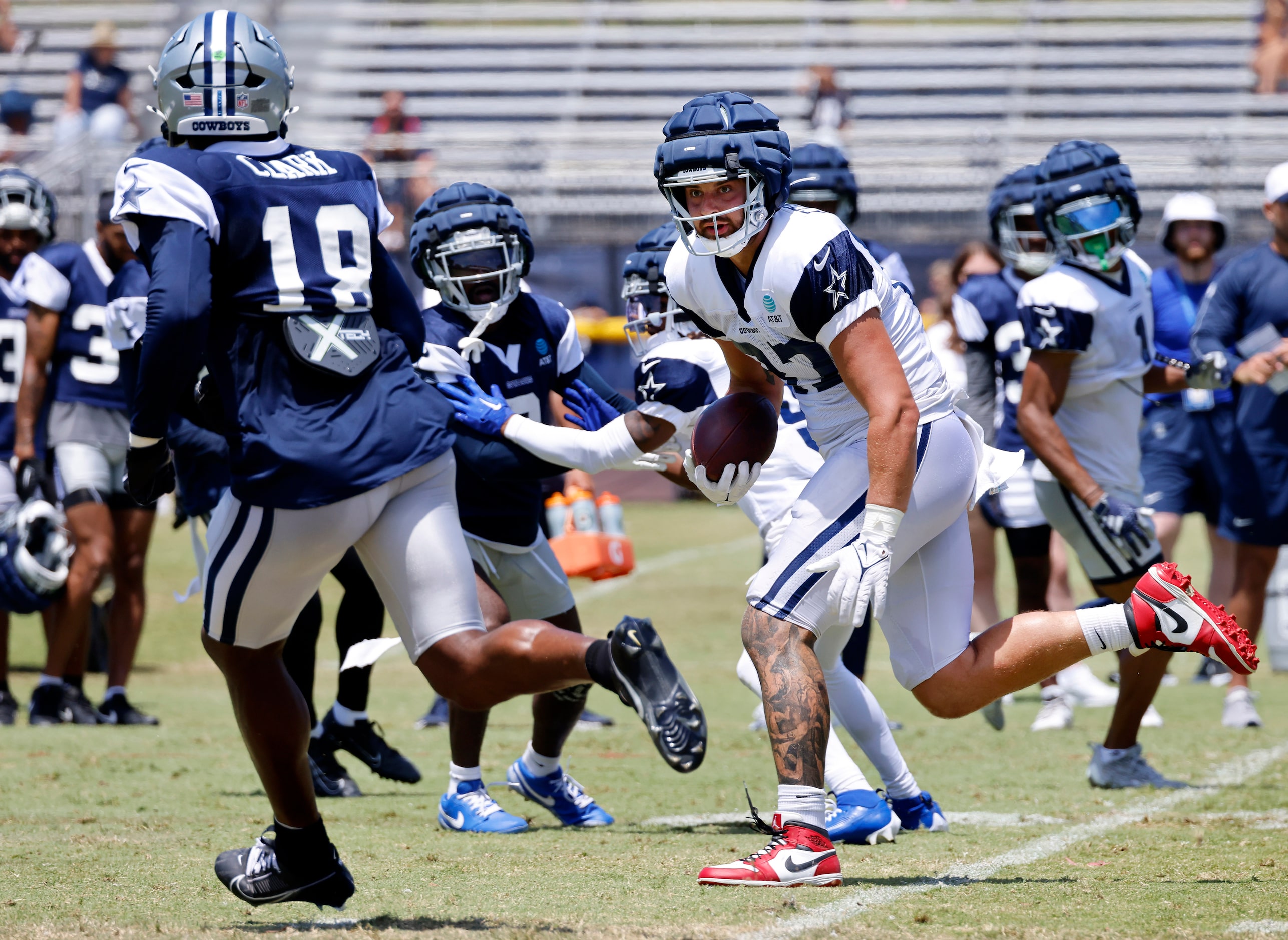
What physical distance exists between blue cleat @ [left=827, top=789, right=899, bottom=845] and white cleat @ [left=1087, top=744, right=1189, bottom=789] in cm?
118

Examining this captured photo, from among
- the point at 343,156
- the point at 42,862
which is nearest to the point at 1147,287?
the point at 343,156

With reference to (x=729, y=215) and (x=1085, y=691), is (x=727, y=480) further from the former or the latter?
(x=1085, y=691)

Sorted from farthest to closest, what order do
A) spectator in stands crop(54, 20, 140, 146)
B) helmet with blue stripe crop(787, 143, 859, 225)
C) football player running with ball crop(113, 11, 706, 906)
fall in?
1. spectator in stands crop(54, 20, 140, 146)
2. helmet with blue stripe crop(787, 143, 859, 225)
3. football player running with ball crop(113, 11, 706, 906)

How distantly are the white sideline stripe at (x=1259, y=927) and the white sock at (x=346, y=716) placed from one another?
3.14 meters

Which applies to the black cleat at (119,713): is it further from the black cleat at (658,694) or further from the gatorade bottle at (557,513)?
the black cleat at (658,694)

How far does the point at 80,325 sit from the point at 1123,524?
188 inches

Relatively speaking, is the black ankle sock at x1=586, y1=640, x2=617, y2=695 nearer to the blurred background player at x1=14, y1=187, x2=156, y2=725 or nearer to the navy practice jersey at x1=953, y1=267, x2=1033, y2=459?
the navy practice jersey at x1=953, y1=267, x2=1033, y2=459

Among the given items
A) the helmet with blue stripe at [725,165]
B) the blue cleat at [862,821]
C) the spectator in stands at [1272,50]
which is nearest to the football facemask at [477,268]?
the helmet with blue stripe at [725,165]

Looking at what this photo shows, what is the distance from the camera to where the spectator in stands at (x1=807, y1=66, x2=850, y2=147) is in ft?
62.0

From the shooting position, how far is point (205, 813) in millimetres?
5098

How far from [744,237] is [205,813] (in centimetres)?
264

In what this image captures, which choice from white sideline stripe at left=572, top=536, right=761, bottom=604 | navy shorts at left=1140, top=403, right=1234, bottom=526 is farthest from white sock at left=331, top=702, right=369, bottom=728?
white sideline stripe at left=572, top=536, right=761, bottom=604

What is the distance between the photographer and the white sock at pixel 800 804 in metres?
3.72

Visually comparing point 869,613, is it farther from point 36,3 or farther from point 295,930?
point 36,3
